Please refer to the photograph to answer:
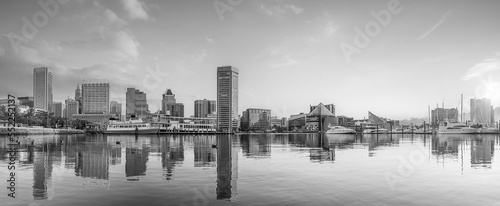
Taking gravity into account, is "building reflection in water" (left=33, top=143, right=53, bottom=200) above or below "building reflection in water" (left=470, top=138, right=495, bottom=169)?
above

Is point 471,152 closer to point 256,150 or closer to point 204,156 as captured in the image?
point 256,150

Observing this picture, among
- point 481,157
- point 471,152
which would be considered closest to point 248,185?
point 481,157

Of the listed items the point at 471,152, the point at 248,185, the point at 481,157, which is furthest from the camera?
the point at 471,152

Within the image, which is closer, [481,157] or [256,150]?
[481,157]

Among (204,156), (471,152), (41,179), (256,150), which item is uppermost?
(41,179)

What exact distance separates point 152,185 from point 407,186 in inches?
768

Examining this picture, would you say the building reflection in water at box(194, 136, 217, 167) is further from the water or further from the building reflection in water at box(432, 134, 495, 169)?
the building reflection in water at box(432, 134, 495, 169)

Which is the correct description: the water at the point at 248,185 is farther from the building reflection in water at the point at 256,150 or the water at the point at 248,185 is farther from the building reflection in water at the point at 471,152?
the building reflection in water at the point at 256,150

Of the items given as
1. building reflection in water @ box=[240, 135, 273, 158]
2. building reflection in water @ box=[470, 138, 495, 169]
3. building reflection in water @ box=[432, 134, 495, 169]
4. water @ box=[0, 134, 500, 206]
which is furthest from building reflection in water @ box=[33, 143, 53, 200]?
building reflection in water @ box=[470, 138, 495, 169]

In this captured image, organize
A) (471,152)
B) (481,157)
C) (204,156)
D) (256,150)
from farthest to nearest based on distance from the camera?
1. (256,150)
2. (471,152)
3. (204,156)
4. (481,157)

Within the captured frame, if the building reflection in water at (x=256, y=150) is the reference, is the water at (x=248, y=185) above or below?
above

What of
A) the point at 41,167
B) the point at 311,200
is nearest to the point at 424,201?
the point at 311,200

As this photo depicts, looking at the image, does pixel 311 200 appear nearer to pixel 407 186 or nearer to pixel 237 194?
pixel 237 194

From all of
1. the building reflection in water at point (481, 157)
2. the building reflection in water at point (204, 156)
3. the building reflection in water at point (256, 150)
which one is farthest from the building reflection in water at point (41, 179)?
the building reflection in water at point (481, 157)
